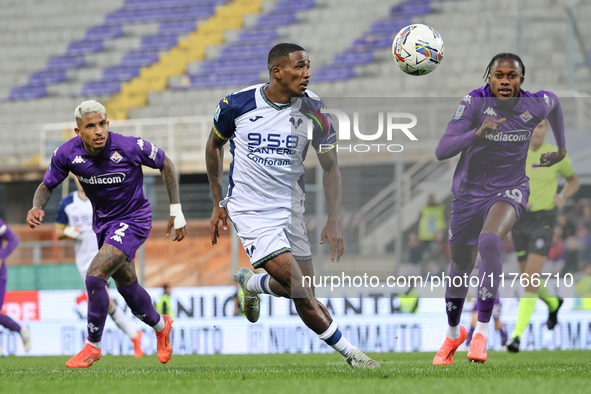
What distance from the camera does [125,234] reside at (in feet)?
22.4

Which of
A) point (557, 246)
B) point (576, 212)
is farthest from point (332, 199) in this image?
point (576, 212)

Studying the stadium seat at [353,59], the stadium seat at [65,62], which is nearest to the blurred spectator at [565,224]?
the stadium seat at [353,59]

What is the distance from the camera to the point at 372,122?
780 cm

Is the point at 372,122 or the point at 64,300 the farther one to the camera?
the point at 64,300

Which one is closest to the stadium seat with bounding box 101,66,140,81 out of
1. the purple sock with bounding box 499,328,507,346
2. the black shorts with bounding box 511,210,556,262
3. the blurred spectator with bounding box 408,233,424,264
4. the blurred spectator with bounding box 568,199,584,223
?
the blurred spectator with bounding box 408,233,424,264

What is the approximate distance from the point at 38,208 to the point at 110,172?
2.22 feet

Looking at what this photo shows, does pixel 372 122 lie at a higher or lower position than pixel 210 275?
higher

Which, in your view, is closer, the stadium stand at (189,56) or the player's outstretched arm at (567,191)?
the player's outstretched arm at (567,191)

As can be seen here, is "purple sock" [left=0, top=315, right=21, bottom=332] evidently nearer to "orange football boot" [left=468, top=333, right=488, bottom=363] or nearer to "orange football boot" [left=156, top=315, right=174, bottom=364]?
"orange football boot" [left=156, top=315, right=174, bottom=364]

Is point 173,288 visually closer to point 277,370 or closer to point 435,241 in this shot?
point 435,241

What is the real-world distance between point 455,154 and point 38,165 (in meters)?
14.9

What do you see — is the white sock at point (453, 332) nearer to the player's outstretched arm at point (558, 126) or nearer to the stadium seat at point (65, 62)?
the player's outstretched arm at point (558, 126)

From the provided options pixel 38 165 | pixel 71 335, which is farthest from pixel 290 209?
pixel 38 165

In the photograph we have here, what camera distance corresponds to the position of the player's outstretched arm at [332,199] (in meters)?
5.82
